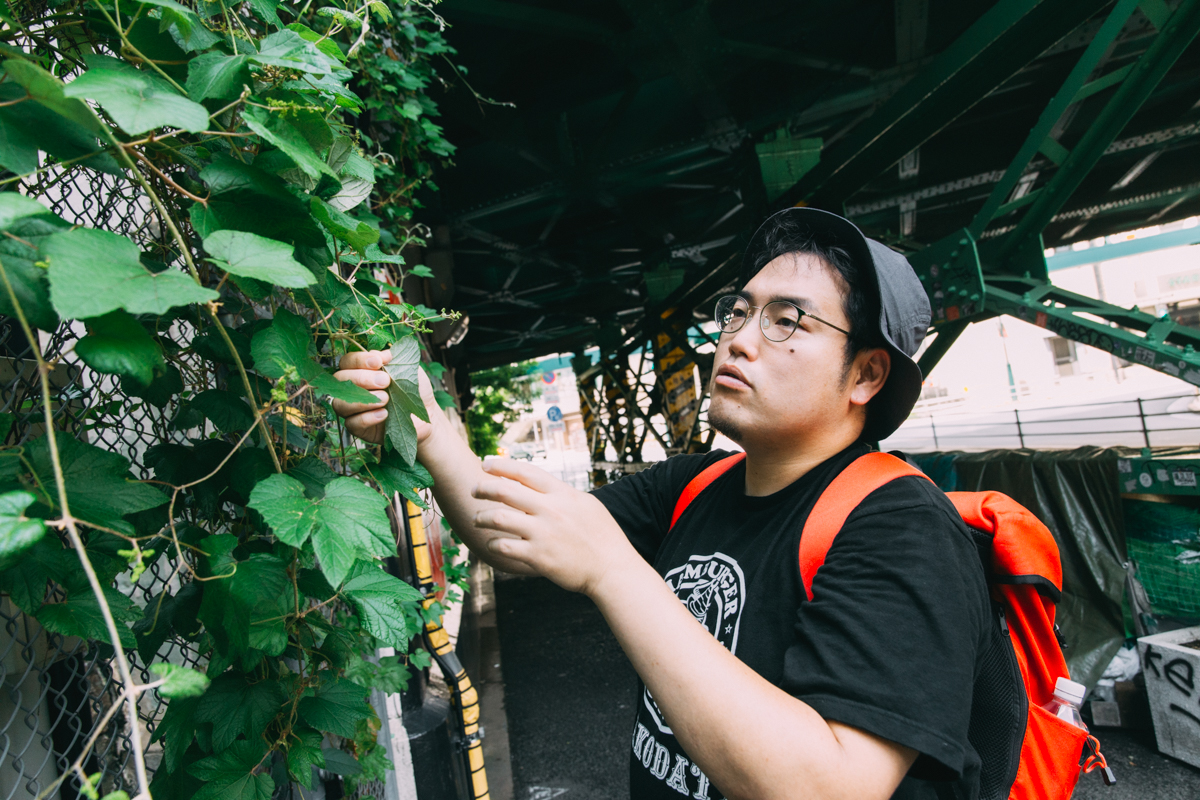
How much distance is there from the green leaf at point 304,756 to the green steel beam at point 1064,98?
4536 millimetres

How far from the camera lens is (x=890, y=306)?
4.49ft

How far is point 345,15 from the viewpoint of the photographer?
1.00m

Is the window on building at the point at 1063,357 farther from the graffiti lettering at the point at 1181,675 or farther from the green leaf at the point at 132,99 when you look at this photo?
the green leaf at the point at 132,99

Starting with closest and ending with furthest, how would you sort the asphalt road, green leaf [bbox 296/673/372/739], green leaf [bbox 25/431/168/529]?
1. green leaf [bbox 25/431/168/529]
2. green leaf [bbox 296/673/372/739]
3. the asphalt road

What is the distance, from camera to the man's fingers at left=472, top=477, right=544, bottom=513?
1.03 meters

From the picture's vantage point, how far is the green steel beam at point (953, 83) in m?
3.24

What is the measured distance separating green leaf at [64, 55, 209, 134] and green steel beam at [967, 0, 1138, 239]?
4458 millimetres

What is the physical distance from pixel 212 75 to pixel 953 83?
418 centimetres

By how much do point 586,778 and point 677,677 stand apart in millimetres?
4107

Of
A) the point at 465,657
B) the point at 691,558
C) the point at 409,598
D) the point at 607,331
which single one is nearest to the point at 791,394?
the point at 691,558

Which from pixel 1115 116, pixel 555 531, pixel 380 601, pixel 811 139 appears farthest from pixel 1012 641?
pixel 811 139

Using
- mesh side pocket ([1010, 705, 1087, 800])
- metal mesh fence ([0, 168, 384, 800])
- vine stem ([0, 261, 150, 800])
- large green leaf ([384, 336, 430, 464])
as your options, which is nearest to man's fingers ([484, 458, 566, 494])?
large green leaf ([384, 336, 430, 464])

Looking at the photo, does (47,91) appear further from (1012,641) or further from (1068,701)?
(1068,701)

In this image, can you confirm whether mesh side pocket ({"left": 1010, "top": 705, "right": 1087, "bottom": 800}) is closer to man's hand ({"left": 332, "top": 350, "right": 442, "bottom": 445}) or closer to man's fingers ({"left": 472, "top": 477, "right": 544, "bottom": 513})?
man's fingers ({"left": 472, "top": 477, "right": 544, "bottom": 513})
